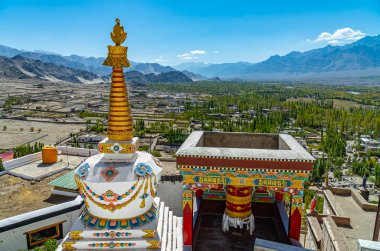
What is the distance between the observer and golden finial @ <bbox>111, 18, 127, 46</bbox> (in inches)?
407

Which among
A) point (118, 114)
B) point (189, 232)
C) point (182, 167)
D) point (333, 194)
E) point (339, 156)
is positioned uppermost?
point (118, 114)

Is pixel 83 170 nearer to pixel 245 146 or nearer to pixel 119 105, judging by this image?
pixel 119 105

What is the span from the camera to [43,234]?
38.7 feet

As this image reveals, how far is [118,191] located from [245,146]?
643cm

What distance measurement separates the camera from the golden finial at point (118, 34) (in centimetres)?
1034

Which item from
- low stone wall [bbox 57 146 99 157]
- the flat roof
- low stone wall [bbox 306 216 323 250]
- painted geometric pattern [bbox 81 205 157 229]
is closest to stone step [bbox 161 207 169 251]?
painted geometric pattern [bbox 81 205 157 229]

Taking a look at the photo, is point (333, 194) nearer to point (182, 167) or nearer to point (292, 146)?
point (292, 146)

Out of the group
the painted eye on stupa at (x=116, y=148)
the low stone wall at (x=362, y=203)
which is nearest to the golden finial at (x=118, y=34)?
the painted eye on stupa at (x=116, y=148)

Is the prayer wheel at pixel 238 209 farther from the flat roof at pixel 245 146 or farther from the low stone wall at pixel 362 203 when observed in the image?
the low stone wall at pixel 362 203

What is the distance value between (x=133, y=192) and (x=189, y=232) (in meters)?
2.34

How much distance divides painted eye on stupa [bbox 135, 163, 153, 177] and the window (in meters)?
4.64

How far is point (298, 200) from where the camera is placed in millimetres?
10086

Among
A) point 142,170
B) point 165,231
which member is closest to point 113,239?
point 165,231

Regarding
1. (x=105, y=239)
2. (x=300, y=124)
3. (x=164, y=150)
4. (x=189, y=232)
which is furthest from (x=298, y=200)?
(x=300, y=124)
